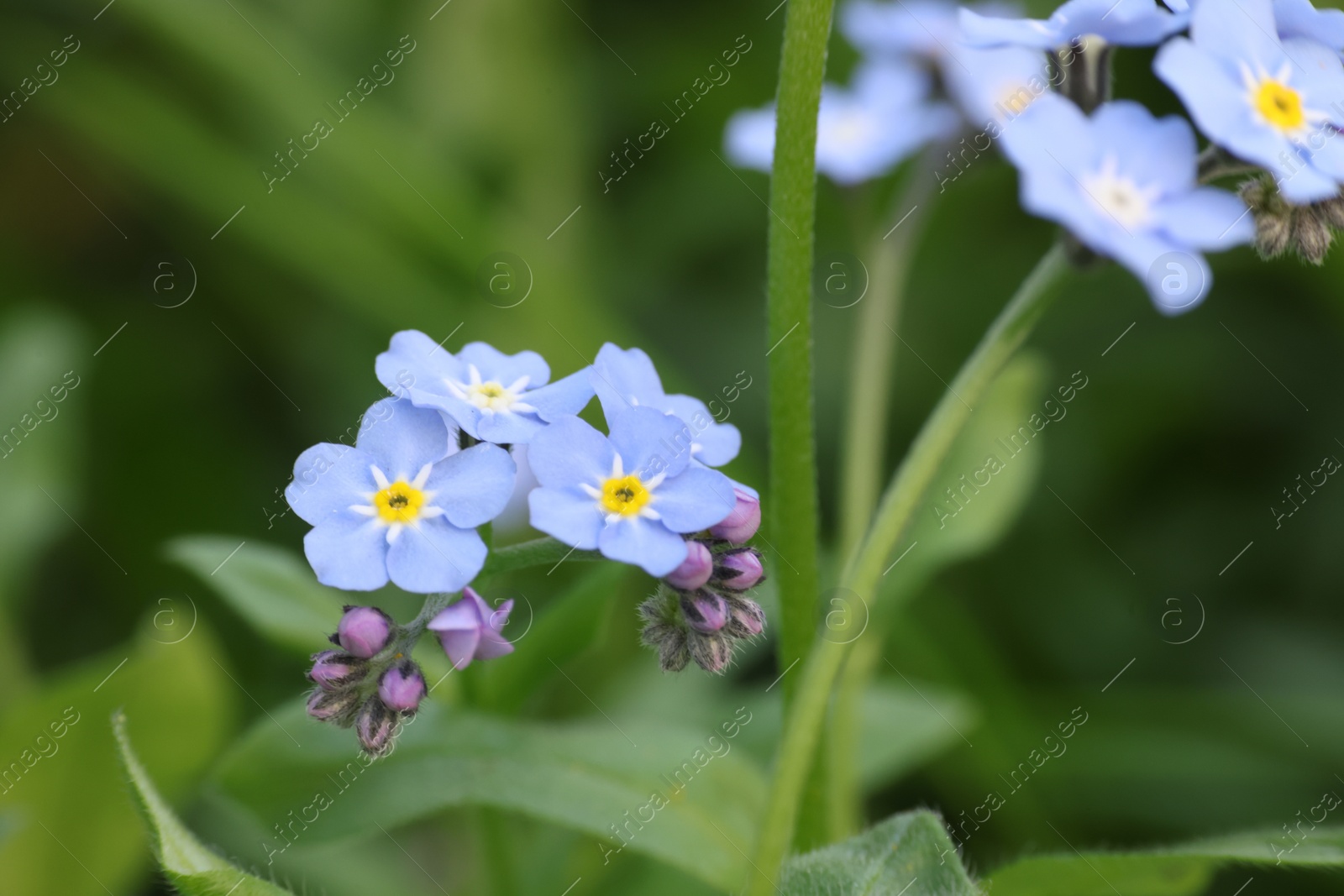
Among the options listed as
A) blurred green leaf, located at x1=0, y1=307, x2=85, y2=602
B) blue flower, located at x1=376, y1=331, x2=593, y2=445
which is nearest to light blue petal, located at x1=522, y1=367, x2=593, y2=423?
blue flower, located at x1=376, y1=331, x2=593, y2=445

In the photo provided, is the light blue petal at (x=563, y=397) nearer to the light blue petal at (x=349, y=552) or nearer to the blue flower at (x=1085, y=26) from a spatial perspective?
the light blue petal at (x=349, y=552)

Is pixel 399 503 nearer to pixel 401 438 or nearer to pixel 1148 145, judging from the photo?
pixel 401 438

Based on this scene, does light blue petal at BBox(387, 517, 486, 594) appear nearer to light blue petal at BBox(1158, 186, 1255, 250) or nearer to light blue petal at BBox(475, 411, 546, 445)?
light blue petal at BBox(475, 411, 546, 445)

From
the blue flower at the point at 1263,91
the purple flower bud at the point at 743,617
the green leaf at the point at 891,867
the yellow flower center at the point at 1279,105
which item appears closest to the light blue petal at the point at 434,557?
the purple flower bud at the point at 743,617

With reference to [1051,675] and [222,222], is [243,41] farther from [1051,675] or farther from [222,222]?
[1051,675]

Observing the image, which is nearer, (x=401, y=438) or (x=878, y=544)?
(x=401, y=438)

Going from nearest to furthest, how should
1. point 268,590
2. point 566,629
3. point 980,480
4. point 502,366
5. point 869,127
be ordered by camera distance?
point 502,366, point 566,629, point 268,590, point 980,480, point 869,127

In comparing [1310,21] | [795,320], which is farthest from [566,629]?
[1310,21]

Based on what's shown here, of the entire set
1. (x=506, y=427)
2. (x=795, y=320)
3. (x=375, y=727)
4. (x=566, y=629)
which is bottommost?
(x=566, y=629)
